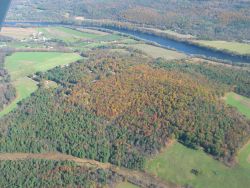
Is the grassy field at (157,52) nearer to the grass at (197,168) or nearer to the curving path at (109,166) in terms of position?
the grass at (197,168)

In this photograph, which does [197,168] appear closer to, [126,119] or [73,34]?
[126,119]

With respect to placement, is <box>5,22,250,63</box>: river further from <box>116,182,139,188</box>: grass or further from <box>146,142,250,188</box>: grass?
<box>116,182,139,188</box>: grass

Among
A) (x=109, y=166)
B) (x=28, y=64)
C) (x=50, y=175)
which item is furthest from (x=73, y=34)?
(x=50, y=175)

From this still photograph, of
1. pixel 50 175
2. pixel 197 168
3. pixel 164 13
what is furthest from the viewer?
pixel 164 13

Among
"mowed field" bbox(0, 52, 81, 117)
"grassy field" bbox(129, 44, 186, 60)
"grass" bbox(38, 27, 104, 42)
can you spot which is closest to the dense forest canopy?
"grass" bbox(38, 27, 104, 42)

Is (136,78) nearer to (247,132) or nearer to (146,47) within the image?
(247,132)

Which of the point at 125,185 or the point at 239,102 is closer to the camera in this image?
the point at 125,185

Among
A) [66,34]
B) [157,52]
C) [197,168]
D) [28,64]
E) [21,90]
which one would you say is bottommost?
[197,168]

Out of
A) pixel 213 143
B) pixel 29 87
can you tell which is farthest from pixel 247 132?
pixel 29 87
